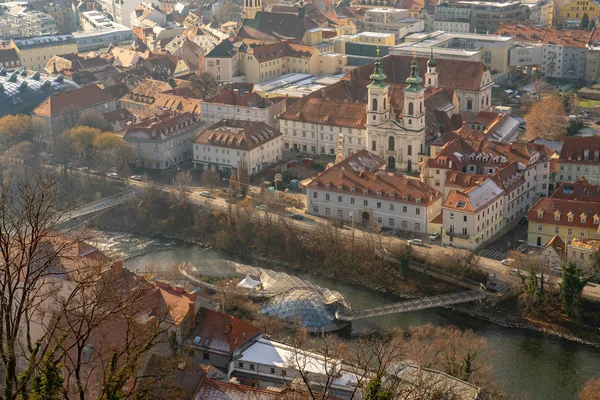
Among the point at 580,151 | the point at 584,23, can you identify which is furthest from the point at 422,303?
the point at 584,23

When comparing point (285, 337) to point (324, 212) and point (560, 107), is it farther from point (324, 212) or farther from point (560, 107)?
point (560, 107)

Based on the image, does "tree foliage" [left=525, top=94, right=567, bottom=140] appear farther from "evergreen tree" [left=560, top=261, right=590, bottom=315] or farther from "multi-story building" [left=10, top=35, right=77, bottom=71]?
"multi-story building" [left=10, top=35, right=77, bottom=71]

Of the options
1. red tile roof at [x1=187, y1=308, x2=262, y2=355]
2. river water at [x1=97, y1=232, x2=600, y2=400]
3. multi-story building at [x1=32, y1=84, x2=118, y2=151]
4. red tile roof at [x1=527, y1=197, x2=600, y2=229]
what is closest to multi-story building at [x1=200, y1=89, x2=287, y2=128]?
multi-story building at [x1=32, y1=84, x2=118, y2=151]

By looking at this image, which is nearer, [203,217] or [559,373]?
[559,373]

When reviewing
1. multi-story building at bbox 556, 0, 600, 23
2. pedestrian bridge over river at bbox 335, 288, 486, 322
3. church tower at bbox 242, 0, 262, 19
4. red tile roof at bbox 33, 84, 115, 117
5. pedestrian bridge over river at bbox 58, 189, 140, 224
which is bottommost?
pedestrian bridge over river at bbox 335, 288, 486, 322

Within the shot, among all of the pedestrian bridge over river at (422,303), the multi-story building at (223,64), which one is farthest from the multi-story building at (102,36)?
the pedestrian bridge over river at (422,303)

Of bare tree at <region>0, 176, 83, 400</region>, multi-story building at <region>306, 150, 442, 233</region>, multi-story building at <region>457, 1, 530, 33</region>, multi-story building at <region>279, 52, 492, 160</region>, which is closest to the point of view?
bare tree at <region>0, 176, 83, 400</region>

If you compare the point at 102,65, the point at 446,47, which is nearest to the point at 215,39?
the point at 102,65

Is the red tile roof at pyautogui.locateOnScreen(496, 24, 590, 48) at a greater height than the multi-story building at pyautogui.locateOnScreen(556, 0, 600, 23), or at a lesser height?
lesser
